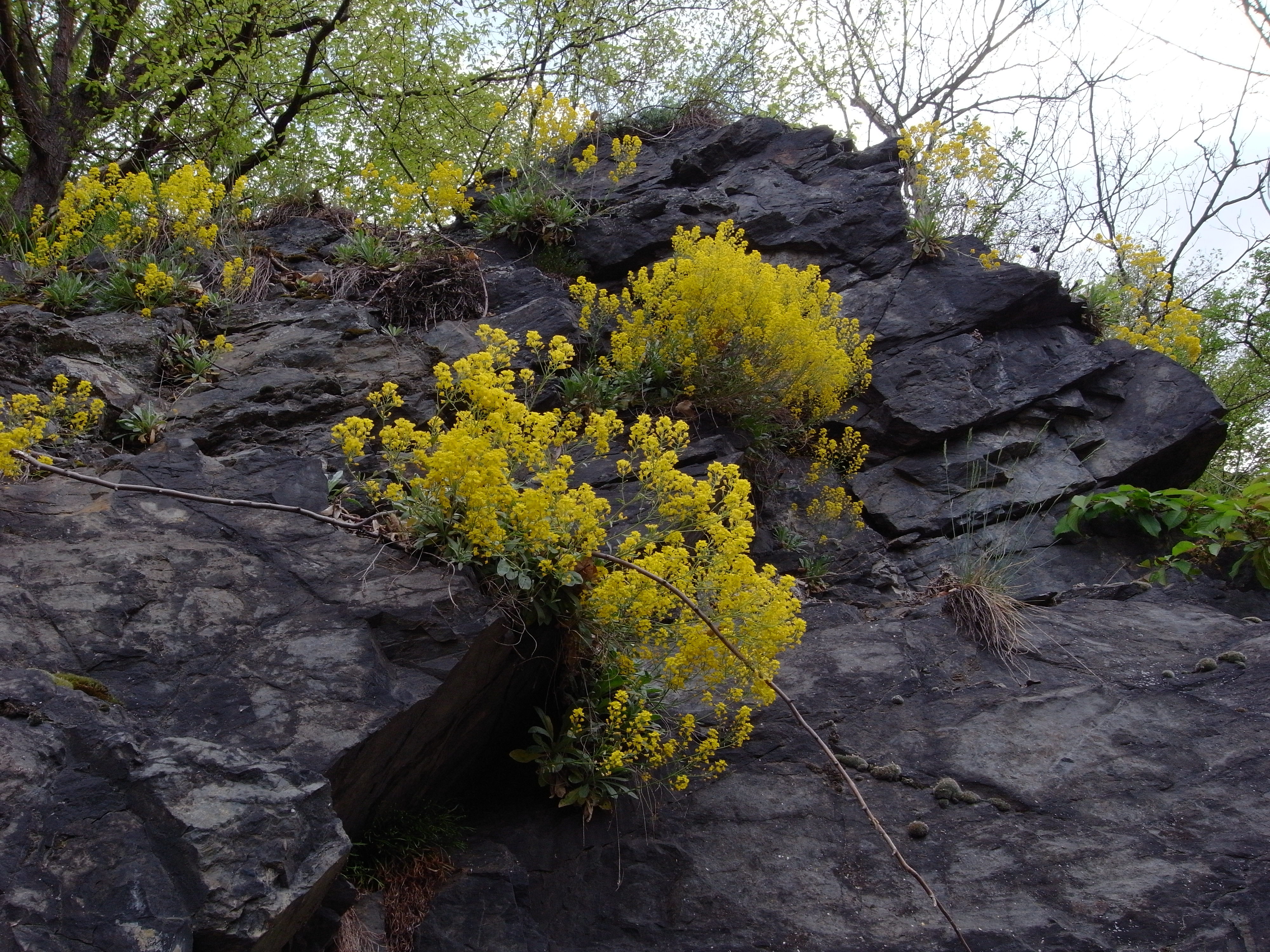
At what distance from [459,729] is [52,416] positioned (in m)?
2.94

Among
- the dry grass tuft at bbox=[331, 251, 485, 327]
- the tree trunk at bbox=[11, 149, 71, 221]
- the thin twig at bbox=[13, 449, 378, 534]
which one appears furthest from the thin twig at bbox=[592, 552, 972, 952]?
the tree trunk at bbox=[11, 149, 71, 221]

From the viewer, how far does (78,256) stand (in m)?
6.28

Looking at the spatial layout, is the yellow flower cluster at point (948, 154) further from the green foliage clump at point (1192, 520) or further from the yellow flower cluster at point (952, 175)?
the green foliage clump at point (1192, 520)

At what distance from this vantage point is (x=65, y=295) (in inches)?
217

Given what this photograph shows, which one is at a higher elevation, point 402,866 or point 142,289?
point 142,289

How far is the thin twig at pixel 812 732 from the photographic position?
304cm

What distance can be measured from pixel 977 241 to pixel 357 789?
7.19 metres

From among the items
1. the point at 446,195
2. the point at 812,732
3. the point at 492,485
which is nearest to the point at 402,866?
the point at 492,485

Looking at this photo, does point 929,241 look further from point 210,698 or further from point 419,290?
point 210,698

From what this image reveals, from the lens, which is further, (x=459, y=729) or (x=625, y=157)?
(x=625, y=157)

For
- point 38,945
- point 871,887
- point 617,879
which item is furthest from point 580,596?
point 38,945

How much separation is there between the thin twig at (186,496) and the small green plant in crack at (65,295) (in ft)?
7.27

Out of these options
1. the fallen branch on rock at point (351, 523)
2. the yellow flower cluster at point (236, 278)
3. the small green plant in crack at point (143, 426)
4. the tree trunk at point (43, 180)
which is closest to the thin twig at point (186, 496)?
the fallen branch on rock at point (351, 523)

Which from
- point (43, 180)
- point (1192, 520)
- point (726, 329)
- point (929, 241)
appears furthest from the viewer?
point (43, 180)
